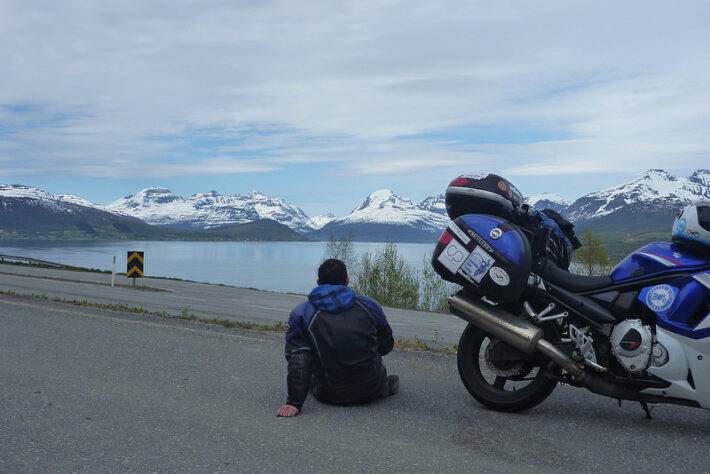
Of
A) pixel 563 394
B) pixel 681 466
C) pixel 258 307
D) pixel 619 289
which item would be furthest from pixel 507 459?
pixel 258 307

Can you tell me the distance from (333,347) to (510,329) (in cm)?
143

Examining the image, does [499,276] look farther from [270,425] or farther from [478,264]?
[270,425]

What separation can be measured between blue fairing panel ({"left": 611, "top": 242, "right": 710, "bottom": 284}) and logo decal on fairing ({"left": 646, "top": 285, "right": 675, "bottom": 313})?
0.14m

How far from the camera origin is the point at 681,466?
4.30 meters

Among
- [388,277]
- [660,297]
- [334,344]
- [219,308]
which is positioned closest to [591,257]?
[388,277]

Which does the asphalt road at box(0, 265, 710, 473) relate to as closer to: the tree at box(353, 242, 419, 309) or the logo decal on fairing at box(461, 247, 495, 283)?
the logo decal on fairing at box(461, 247, 495, 283)

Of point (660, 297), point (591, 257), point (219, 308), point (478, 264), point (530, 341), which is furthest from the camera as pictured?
point (591, 257)

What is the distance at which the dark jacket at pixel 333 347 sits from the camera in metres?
5.56

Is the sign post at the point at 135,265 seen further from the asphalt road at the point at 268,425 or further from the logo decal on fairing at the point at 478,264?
the logo decal on fairing at the point at 478,264

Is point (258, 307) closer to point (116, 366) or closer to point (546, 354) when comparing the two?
point (116, 366)

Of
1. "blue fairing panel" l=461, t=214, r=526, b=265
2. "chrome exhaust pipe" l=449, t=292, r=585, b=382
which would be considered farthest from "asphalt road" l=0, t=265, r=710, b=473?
"blue fairing panel" l=461, t=214, r=526, b=265

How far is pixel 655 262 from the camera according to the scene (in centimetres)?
504

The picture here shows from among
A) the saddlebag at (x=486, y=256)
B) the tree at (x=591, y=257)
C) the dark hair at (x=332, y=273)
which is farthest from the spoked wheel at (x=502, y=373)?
the tree at (x=591, y=257)

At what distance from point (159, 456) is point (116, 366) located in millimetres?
2984
